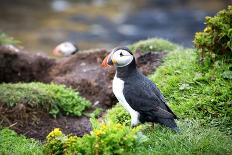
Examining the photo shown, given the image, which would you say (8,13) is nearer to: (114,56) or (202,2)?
(202,2)

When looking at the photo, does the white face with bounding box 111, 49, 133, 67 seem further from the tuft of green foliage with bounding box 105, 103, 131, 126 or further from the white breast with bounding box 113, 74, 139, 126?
the tuft of green foliage with bounding box 105, 103, 131, 126

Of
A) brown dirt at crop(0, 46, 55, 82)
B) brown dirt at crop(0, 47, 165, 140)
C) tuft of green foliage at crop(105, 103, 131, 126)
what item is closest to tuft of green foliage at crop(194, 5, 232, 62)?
brown dirt at crop(0, 47, 165, 140)

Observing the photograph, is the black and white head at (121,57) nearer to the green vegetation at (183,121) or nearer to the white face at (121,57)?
the white face at (121,57)

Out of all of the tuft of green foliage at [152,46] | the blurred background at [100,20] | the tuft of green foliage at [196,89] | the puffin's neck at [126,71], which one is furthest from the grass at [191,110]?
the blurred background at [100,20]

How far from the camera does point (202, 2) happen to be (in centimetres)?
2162

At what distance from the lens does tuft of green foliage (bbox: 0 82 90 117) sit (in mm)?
7770

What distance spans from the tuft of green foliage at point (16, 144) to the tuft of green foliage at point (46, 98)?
84 centimetres

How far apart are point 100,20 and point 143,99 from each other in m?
13.7

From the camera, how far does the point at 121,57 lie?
6129 mm

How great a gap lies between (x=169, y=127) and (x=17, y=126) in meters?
2.50

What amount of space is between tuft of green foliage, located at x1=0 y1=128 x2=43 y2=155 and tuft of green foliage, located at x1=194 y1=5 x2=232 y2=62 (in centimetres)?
301

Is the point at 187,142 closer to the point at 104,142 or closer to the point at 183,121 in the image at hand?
the point at 183,121

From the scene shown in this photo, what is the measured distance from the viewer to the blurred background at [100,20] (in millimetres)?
17859

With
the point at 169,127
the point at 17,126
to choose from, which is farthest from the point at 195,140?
the point at 17,126
